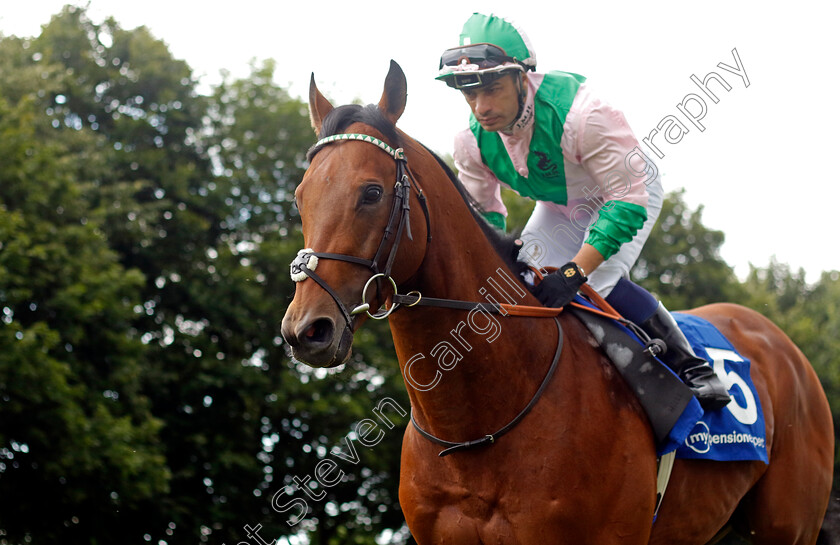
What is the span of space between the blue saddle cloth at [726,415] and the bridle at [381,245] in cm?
173

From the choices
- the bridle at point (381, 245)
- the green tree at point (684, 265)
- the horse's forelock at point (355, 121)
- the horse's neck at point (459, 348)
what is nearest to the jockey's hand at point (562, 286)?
the horse's neck at point (459, 348)

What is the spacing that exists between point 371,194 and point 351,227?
17 cm

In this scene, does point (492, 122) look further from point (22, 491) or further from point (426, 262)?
point (22, 491)

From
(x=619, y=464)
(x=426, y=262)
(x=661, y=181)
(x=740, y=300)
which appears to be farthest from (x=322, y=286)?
(x=740, y=300)

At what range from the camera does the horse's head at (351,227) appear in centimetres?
288

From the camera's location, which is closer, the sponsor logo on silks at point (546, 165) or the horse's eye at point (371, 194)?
the horse's eye at point (371, 194)

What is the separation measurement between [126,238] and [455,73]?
621 inches

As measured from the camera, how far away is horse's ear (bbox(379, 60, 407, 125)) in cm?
346

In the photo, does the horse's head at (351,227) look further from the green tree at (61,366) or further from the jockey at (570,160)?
the green tree at (61,366)

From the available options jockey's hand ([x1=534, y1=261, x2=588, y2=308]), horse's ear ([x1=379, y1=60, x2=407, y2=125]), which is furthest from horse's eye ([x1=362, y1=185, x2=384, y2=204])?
jockey's hand ([x1=534, y1=261, x2=588, y2=308])

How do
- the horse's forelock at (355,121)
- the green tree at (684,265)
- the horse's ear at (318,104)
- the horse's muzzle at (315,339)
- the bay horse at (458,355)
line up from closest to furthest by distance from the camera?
the horse's muzzle at (315,339) < the bay horse at (458,355) < the horse's forelock at (355,121) < the horse's ear at (318,104) < the green tree at (684,265)

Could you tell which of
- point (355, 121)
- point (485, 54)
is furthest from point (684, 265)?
point (355, 121)

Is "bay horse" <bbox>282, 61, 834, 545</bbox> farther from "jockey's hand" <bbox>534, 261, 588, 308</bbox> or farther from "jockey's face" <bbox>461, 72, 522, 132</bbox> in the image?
"jockey's face" <bbox>461, 72, 522, 132</bbox>

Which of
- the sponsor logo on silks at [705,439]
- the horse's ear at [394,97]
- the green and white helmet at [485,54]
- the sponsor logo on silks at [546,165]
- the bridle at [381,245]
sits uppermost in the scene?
the green and white helmet at [485,54]
